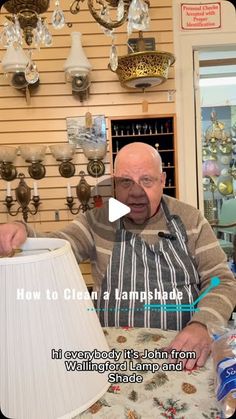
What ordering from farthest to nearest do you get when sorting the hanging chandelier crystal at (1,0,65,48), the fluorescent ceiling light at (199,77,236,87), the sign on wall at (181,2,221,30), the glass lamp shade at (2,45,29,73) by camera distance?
the fluorescent ceiling light at (199,77,236,87), the sign on wall at (181,2,221,30), the glass lamp shade at (2,45,29,73), the hanging chandelier crystal at (1,0,65,48)

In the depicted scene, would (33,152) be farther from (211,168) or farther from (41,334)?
(41,334)

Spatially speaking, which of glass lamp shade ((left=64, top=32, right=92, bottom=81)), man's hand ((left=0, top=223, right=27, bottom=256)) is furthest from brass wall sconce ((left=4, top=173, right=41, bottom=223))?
man's hand ((left=0, top=223, right=27, bottom=256))

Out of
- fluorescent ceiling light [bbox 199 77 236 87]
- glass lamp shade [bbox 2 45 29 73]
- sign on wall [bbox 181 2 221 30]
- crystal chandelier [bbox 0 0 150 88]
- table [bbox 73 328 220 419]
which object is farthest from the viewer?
fluorescent ceiling light [bbox 199 77 236 87]

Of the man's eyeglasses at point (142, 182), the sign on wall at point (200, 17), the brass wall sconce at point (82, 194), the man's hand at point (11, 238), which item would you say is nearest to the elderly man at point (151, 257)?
the man's eyeglasses at point (142, 182)

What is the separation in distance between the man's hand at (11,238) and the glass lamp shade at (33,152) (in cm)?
149

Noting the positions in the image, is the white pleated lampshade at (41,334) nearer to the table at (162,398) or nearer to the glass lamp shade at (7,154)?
the table at (162,398)

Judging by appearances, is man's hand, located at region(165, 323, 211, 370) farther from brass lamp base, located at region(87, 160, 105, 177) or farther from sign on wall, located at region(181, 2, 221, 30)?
sign on wall, located at region(181, 2, 221, 30)

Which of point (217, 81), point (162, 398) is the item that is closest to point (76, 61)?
point (217, 81)

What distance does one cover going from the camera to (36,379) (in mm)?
347

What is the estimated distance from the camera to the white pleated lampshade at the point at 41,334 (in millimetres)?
328

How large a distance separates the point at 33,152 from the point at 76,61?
51 centimetres

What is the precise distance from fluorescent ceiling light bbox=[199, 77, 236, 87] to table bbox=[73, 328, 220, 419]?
1.94 metres

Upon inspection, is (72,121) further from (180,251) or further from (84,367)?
(84,367)

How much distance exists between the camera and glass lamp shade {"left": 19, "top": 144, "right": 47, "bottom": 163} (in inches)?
76.9
